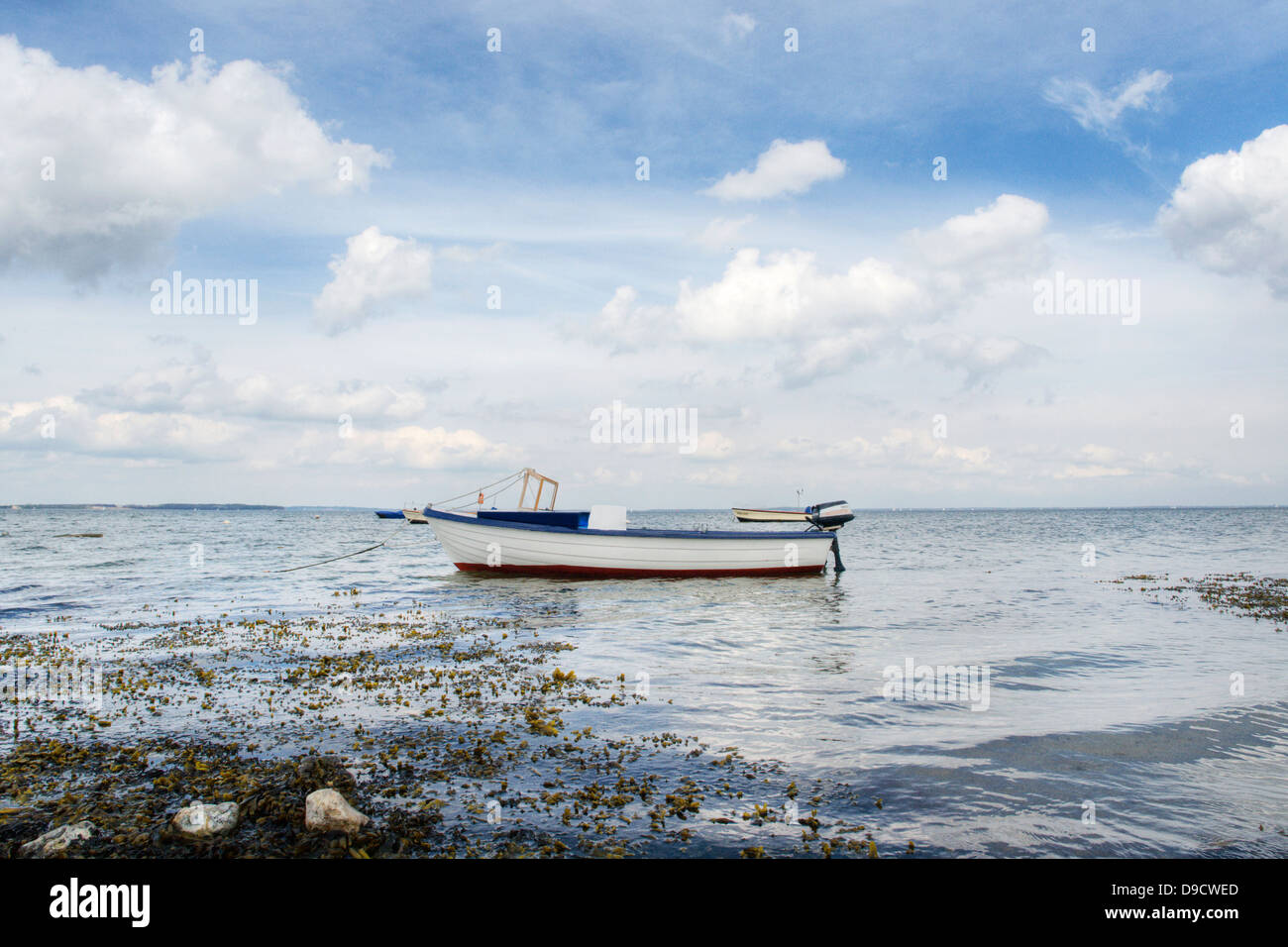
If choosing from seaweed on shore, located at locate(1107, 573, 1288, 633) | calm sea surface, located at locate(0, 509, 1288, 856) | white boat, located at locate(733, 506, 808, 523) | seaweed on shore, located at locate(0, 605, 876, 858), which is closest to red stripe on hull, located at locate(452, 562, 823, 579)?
calm sea surface, located at locate(0, 509, 1288, 856)

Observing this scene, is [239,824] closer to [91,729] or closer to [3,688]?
[91,729]

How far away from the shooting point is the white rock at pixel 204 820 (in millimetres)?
6574

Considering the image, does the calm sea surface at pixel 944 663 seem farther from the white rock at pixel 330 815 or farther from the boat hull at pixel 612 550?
the white rock at pixel 330 815

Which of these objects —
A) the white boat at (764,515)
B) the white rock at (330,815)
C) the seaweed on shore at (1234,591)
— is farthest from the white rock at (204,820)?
the white boat at (764,515)

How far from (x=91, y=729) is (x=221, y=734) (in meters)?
1.94

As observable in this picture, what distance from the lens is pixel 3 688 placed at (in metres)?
12.6

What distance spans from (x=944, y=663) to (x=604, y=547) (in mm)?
16668

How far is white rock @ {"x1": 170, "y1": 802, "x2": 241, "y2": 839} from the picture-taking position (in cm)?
657

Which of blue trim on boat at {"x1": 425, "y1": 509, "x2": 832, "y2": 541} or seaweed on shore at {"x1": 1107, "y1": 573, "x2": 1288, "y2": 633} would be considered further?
blue trim on boat at {"x1": 425, "y1": 509, "x2": 832, "y2": 541}

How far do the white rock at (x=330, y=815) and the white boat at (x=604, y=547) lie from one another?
23.1m

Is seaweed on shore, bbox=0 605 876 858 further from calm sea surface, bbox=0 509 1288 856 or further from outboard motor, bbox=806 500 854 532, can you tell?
outboard motor, bbox=806 500 854 532

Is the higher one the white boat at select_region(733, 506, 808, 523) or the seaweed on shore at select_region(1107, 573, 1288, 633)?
the white boat at select_region(733, 506, 808, 523)

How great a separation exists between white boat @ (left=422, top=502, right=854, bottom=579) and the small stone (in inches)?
928

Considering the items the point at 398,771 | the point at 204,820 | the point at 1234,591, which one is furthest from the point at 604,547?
the point at 204,820
